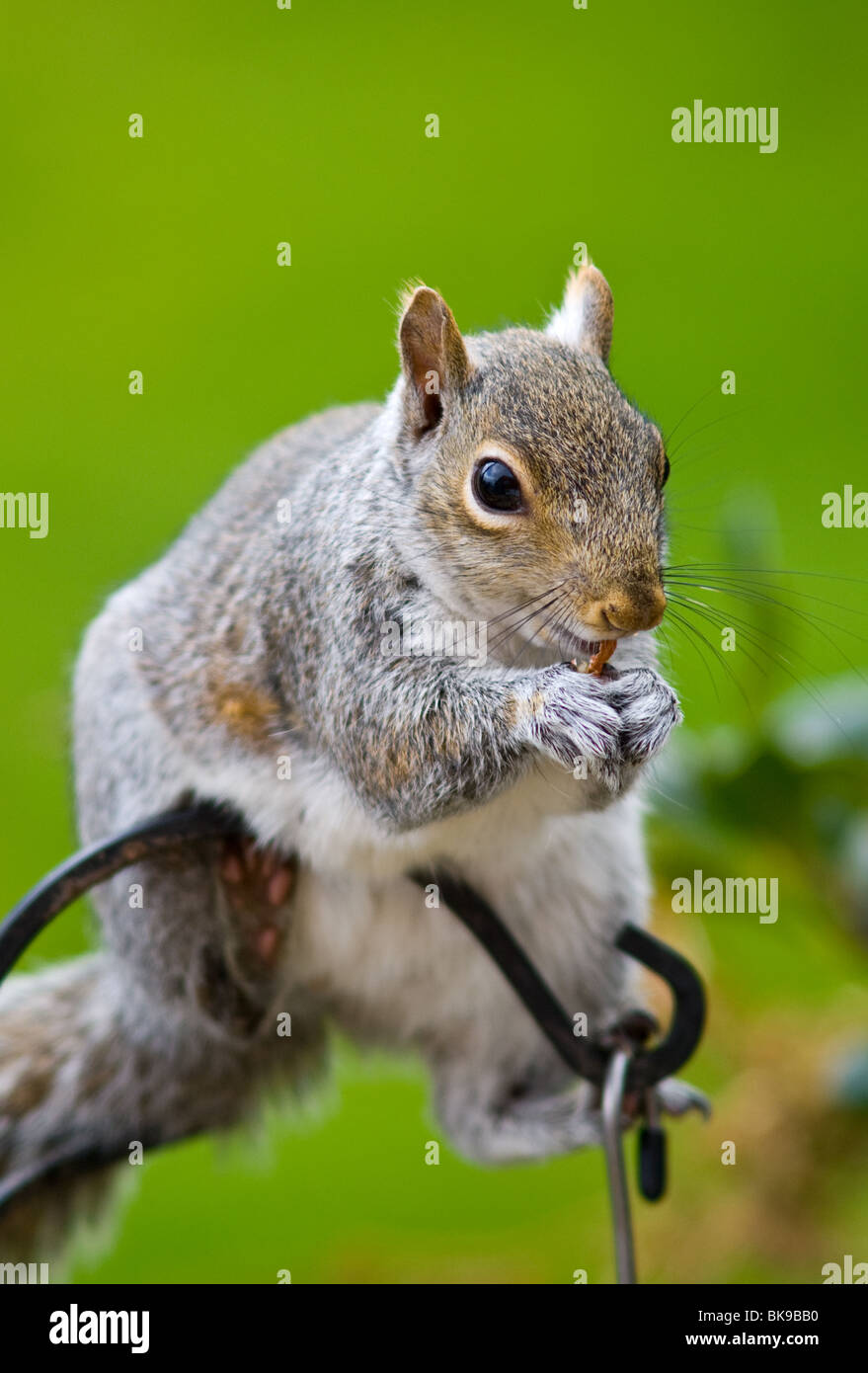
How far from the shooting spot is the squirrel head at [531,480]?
1220 mm

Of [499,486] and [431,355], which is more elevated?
[431,355]

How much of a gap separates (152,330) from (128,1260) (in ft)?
6.77

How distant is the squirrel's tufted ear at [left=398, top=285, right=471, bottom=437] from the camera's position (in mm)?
1279

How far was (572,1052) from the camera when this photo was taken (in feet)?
4.88

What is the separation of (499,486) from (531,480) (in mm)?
31

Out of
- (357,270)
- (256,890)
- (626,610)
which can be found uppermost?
(357,270)

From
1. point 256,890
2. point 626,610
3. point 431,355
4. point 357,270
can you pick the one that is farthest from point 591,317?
point 357,270

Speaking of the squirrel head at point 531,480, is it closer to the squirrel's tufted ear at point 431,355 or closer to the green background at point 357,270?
the squirrel's tufted ear at point 431,355

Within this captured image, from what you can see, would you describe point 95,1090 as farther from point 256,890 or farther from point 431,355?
point 431,355

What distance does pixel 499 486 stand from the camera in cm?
126

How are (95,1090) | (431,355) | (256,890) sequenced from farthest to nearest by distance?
(95,1090) < (256,890) < (431,355)

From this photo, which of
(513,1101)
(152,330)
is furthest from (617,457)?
(152,330)

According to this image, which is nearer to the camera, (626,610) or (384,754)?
(626,610)
